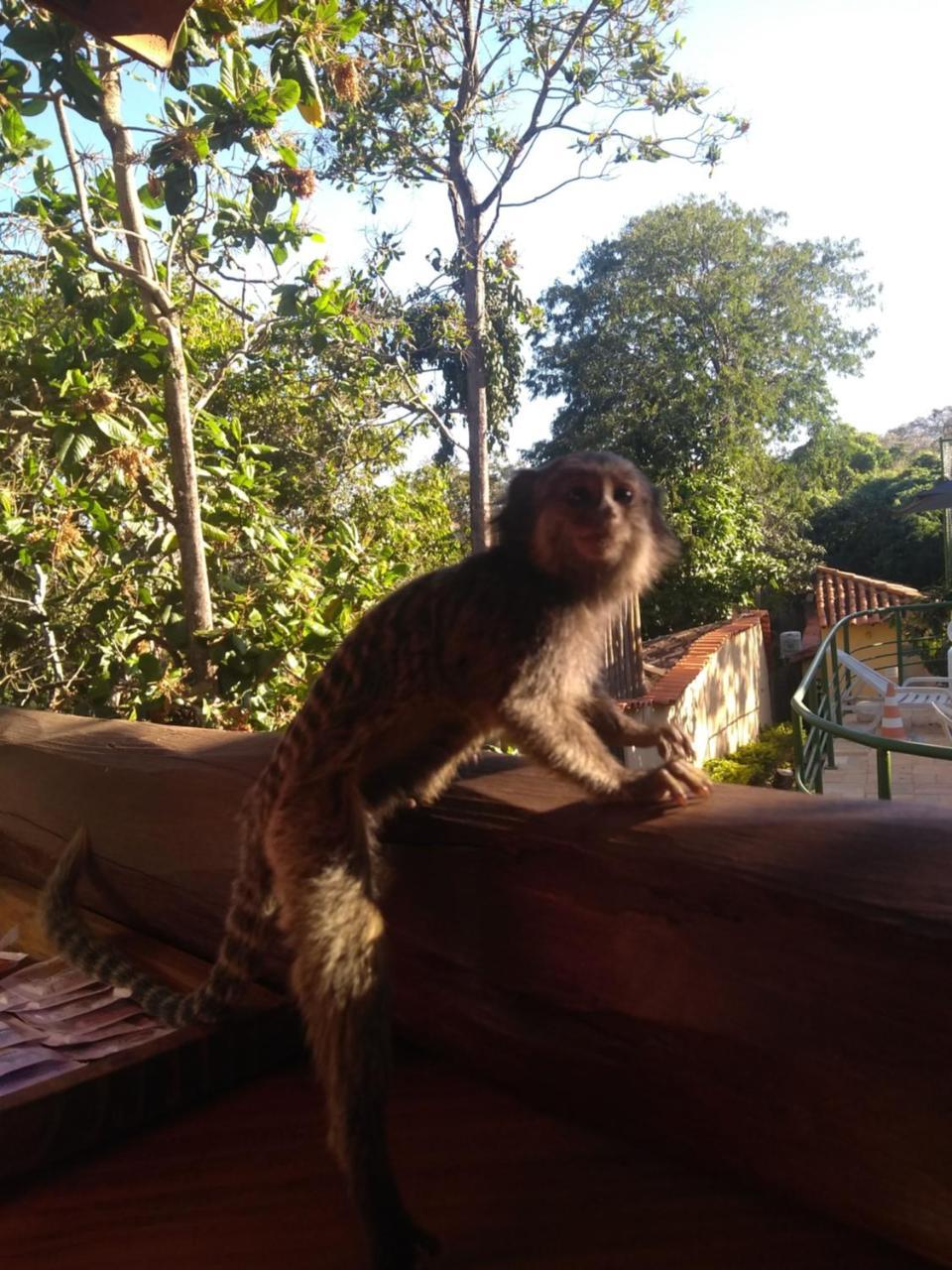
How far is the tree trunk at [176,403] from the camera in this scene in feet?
9.99

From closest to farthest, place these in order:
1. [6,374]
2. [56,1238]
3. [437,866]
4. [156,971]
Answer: [56,1238]
[437,866]
[156,971]
[6,374]

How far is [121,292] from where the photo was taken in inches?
115

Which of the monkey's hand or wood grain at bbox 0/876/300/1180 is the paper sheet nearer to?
wood grain at bbox 0/876/300/1180

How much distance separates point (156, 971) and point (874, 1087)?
1.29 meters

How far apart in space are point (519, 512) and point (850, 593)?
6219 millimetres

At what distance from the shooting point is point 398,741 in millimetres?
1486

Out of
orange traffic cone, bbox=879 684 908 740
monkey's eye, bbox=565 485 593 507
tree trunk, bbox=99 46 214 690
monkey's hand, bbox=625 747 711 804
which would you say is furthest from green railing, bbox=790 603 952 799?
tree trunk, bbox=99 46 214 690

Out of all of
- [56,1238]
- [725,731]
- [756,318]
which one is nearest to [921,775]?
[725,731]

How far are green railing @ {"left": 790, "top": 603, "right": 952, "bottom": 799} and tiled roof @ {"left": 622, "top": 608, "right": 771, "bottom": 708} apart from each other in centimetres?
57

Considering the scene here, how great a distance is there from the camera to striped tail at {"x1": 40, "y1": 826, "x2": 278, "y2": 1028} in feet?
4.70

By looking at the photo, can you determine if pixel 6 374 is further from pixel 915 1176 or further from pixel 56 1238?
pixel 915 1176

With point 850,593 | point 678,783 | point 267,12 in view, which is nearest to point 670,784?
point 678,783

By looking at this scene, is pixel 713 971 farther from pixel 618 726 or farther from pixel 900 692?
pixel 900 692

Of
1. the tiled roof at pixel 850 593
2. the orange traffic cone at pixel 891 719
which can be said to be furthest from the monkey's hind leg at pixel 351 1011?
the tiled roof at pixel 850 593
